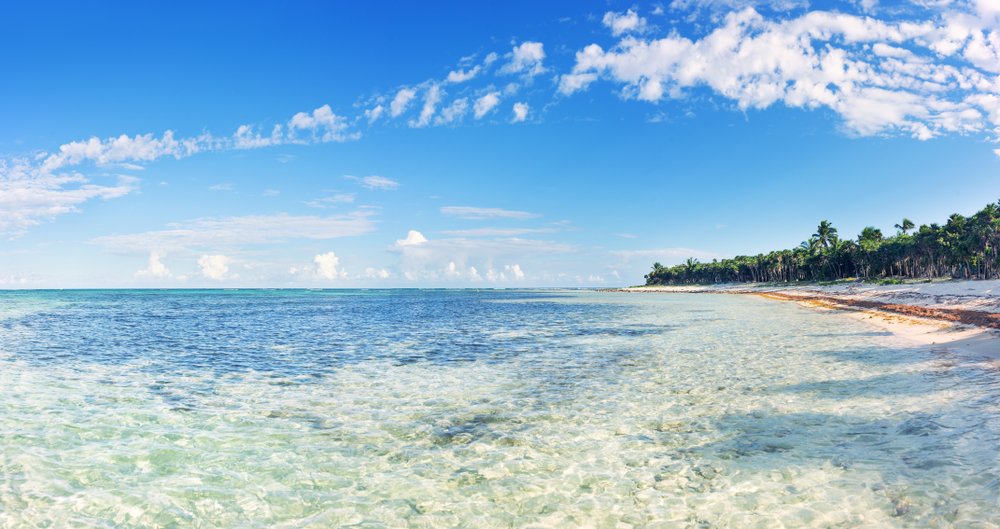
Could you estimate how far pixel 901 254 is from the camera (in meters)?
115

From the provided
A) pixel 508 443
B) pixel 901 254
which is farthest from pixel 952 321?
pixel 901 254

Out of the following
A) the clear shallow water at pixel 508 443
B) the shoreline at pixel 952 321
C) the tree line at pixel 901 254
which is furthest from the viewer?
the tree line at pixel 901 254

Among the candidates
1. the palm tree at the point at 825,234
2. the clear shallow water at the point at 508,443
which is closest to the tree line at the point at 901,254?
the palm tree at the point at 825,234

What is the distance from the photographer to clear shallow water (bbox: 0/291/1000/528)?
7289 mm

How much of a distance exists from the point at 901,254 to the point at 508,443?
13513 centimetres

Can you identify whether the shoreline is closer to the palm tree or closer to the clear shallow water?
the clear shallow water

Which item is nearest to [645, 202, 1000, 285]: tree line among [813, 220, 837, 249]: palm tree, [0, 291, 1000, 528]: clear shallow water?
[813, 220, 837, 249]: palm tree

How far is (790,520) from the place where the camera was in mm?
6809

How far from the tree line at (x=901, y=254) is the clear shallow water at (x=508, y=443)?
320ft

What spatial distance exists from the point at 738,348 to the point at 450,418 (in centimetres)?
1767

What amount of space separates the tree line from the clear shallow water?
9759 cm

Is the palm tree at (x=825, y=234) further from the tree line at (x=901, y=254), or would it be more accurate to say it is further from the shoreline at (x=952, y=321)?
the shoreline at (x=952, y=321)

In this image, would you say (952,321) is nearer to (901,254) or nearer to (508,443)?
(508,443)

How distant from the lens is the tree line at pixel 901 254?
3671 inches
